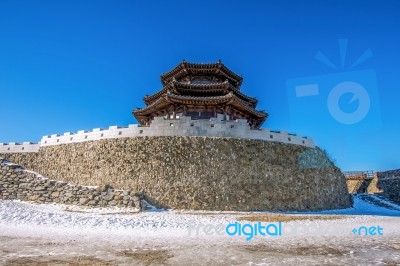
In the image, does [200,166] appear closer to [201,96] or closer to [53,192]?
[201,96]

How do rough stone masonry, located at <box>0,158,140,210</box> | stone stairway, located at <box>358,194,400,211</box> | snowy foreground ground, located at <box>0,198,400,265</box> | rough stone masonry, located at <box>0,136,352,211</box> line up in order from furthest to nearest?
stone stairway, located at <box>358,194,400,211</box>
rough stone masonry, located at <box>0,136,352,211</box>
rough stone masonry, located at <box>0,158,140,210</box>
snowy foreground ground, located at <box>0,198,400,265</box>

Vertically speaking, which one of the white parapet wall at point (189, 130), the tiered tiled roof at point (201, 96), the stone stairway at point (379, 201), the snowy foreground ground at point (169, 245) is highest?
the tiered tiled roof at point (201, 96)

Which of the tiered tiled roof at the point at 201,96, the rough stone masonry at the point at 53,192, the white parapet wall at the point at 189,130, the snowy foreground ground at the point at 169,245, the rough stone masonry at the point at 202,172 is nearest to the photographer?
the snowy foreground ground at the point at 169,245

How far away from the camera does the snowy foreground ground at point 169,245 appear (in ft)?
21.0

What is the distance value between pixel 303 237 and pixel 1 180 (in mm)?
22322

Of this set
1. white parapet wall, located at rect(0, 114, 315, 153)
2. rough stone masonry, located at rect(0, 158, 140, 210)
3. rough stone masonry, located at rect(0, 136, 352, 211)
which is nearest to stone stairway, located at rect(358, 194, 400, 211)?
rough stone masonry, located at rect(0, 136, 352, 211)

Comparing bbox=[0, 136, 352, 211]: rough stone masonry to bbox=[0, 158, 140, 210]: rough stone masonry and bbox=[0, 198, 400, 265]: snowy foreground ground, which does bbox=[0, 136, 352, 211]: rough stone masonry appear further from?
bbox=[0, 198, 400, 265]: snowy foreground ground

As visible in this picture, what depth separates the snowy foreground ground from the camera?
21.0ft

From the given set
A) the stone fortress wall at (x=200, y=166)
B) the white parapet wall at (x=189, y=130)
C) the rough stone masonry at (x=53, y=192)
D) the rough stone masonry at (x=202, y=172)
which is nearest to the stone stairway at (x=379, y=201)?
the stone fortress wall at (x=200, y=166)

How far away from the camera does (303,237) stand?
993cm

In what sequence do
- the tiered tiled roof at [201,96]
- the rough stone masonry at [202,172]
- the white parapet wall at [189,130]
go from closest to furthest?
the rough stone masonry at [202,172], the white parapet wall at [189,130], the tiered tiled roof at [201,96]

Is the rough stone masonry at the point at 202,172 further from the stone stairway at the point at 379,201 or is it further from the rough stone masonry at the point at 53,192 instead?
the stone stairway at the point at 379,201

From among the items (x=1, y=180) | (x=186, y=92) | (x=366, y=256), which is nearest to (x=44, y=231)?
(x=366, y=256)

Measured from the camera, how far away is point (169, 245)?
8.32m
